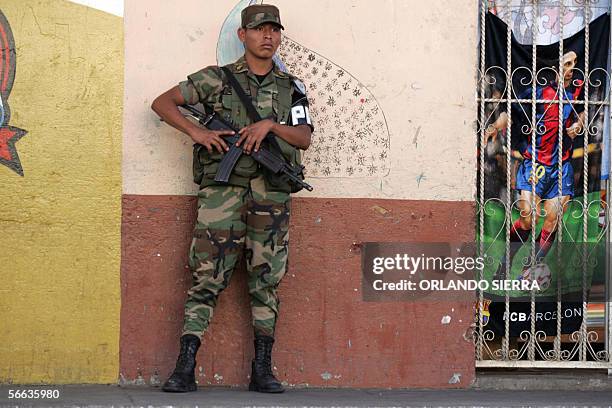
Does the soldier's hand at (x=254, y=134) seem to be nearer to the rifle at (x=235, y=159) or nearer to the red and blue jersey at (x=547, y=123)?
the rifle at (x=235, y=159)

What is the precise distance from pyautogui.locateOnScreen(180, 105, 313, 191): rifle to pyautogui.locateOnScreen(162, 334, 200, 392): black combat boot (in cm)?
88

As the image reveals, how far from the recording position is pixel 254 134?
520 cm

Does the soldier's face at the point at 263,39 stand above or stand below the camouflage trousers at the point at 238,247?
above

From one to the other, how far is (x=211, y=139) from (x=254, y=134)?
0.76ft

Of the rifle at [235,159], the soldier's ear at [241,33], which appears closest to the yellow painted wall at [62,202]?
the rifle at [235,159]

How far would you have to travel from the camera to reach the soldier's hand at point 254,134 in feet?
17.0

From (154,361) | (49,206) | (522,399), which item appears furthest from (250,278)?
(522,399)

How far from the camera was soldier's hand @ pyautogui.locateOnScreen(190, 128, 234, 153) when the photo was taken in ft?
17.1

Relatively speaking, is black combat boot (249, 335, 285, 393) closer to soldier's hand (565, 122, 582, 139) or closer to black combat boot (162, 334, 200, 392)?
black combat boot (162, 334, 200, 392)

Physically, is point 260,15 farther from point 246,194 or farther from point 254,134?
point 246,194

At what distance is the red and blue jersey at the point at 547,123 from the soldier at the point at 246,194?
Result: 53.0 inches

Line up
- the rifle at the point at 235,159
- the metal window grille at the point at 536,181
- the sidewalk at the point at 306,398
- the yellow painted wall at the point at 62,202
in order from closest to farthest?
the sidewalk at the point at 306,398 < the rifle at the point at 235,159 < the yellow painted wall at the point at 62,202 < the metal window grille at the point at 536,181

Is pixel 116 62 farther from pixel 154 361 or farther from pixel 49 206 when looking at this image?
pixel 154 361

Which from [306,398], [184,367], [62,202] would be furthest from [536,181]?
[62,202]
